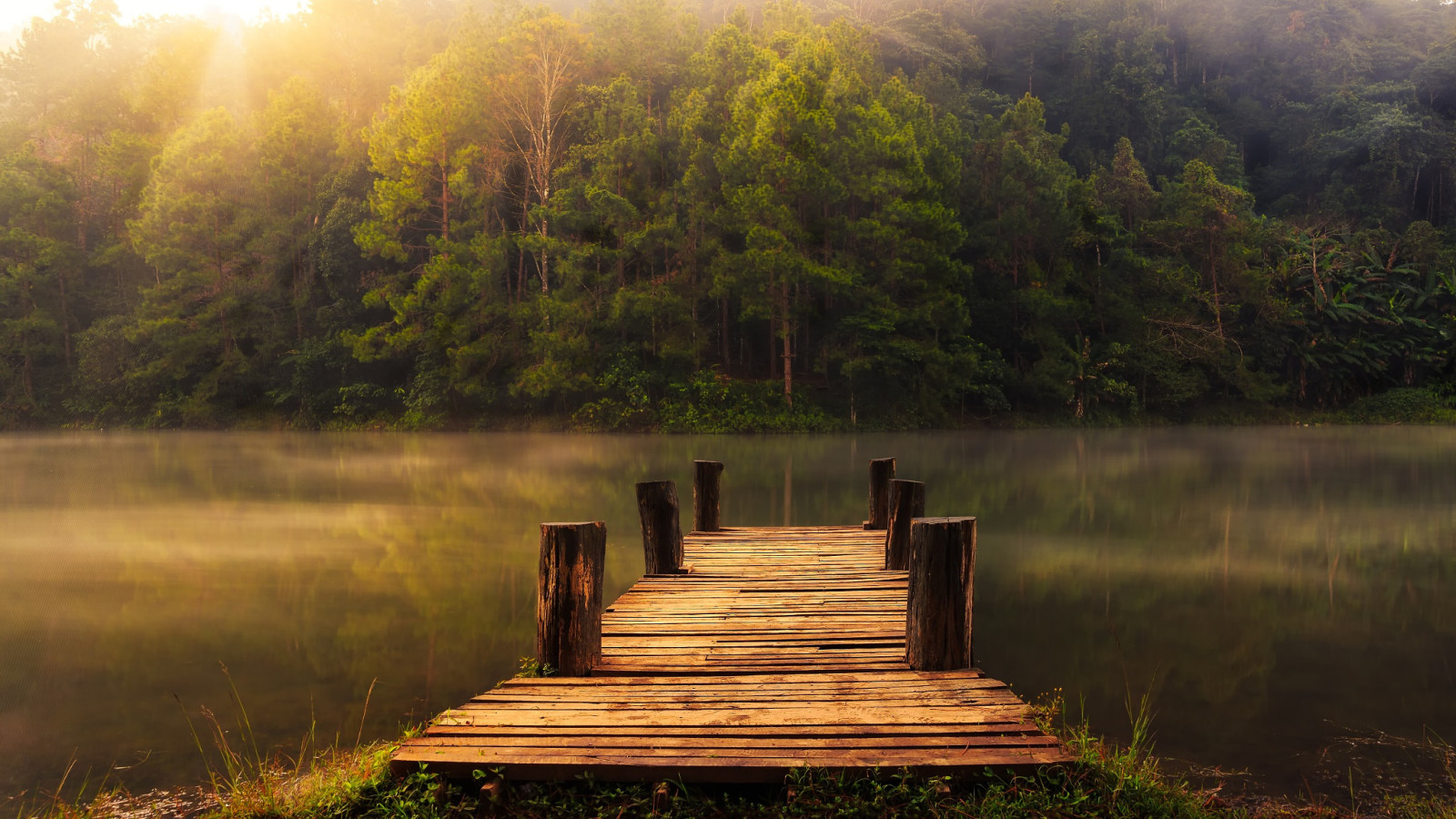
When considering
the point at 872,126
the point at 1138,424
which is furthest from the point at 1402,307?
the point at 872,126

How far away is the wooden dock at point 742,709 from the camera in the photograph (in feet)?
12.3

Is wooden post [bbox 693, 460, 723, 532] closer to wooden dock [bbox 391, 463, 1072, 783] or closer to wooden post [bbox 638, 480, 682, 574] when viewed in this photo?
wooden post [bbox 638, 480, 682, 574]

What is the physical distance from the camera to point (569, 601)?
4980 mm

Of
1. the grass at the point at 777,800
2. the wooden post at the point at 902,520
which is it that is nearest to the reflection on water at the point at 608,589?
the grass at the point at 777,800

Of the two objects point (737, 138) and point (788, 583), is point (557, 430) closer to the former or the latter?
point (737, 138)

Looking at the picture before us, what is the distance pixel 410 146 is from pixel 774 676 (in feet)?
101

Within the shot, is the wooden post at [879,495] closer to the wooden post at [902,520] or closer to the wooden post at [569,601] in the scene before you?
the wooden post at [902,520]

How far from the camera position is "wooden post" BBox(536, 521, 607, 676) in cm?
497

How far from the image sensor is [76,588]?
938cm

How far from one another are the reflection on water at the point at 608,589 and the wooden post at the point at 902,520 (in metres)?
0.87

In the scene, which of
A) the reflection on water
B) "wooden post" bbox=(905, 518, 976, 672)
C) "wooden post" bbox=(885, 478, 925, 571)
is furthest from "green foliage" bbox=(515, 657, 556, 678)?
"wooden post" bbox=(885, 478, 925, 571)

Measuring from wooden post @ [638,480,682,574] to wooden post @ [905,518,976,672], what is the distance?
292cm

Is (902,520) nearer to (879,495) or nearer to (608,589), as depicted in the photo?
(879,495)

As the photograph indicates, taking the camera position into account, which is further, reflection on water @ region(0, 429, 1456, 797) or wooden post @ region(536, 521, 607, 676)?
reflection on water @ region(0, 429, 1456, 797)
